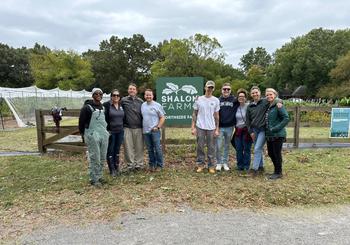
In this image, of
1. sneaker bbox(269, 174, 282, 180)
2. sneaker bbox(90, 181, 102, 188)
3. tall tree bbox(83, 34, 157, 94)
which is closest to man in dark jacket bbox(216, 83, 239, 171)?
sneaker bbox(269, 174, 282, 180)

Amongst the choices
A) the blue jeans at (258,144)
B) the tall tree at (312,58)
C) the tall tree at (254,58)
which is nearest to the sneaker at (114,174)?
the blue jeans at (258,144)

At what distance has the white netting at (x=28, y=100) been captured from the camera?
20.5m

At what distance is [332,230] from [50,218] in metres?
3.25

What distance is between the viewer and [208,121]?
5863mm

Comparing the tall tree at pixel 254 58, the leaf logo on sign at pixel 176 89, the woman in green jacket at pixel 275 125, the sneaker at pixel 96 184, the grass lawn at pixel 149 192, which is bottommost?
the grass lawn at pixel 149 192

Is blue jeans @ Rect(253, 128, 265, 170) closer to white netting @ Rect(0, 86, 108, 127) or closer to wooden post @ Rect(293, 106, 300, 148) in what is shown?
wooden post @ Rect(293, 106, 300, 148)

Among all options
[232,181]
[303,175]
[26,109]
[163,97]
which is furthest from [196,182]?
[26,109]

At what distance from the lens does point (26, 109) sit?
21984 millimetres

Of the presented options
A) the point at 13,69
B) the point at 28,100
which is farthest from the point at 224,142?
the point at 13,69

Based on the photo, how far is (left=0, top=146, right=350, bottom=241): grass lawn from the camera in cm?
423

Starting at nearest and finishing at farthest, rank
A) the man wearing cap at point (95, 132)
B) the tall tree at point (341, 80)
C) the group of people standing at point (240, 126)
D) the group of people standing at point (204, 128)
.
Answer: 1. the man wearing cap at point (95, 132)
2. the group of people standing at point (204, 128)
3. the group of people standing at point (240, 126)
4. the tall tree at point (341, 80)

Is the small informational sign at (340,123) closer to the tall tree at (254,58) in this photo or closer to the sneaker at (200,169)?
the sneaker at (200,169)

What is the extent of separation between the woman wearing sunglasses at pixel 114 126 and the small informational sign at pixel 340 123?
21.2ft

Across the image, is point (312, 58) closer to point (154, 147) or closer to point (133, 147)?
point (154, 147)
